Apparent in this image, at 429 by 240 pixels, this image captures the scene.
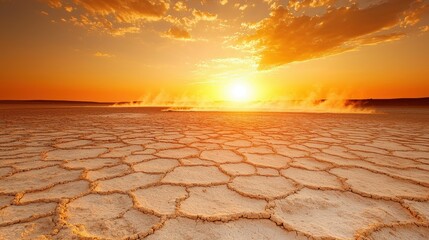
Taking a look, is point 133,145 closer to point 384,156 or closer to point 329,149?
point 329,149

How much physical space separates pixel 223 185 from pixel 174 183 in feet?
0.87

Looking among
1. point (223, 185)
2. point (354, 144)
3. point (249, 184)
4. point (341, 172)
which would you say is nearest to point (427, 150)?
point (354, 144)

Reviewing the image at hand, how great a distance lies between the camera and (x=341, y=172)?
1345 millimetres

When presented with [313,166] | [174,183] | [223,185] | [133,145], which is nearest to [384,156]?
[313,166]

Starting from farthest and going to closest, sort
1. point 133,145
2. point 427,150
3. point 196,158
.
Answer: point 133,145 → point 427,150 → point 196,158

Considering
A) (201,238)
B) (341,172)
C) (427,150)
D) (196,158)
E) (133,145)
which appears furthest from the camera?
(133,145)

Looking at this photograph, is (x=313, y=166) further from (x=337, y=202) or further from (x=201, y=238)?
(x=201, y=238)

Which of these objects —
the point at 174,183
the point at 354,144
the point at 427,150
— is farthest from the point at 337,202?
the point at 427,150

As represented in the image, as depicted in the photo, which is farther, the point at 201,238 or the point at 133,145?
the point at 133,145

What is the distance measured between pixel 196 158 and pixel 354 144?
1.67m

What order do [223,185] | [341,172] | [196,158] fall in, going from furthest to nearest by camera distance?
1. [196,158]
2. [341,172]
3. [223,185]

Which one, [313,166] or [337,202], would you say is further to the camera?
[313,166]

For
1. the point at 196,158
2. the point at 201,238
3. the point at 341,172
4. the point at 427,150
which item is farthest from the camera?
the point at 427,150

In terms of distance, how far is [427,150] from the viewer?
1.95 meters
